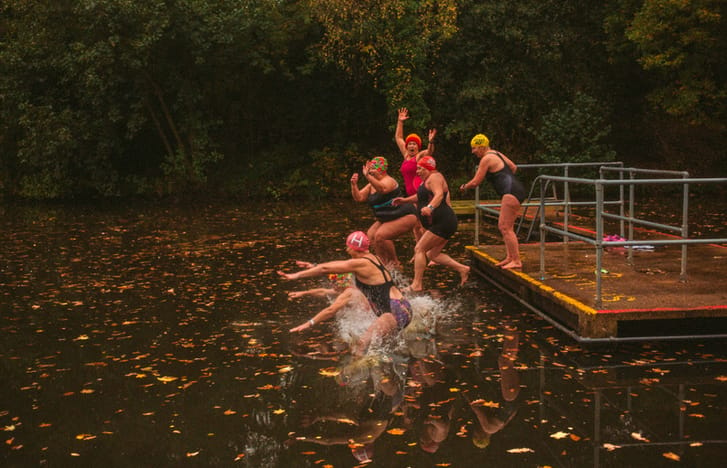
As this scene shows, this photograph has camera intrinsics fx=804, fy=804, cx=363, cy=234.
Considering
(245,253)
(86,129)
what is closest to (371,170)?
(245,253)

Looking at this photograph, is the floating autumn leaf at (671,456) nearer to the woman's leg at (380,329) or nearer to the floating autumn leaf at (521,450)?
the floating autumn leaf at (521,450)

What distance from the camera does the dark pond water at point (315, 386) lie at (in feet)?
19.3

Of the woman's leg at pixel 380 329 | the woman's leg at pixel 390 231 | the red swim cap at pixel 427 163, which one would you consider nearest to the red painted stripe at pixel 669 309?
the woman's leg at pixel 380 329

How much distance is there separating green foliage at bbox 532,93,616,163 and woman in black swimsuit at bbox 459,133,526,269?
51.2 ft

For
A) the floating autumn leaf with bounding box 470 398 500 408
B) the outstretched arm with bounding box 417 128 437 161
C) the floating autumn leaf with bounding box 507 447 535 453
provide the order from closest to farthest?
the floating autumn leaf with bounding box 507 447 535 453 → the floating autumn leaf with bounding box 470 398 500 408 → the outstretched arm with bounding box 417 128 437 161

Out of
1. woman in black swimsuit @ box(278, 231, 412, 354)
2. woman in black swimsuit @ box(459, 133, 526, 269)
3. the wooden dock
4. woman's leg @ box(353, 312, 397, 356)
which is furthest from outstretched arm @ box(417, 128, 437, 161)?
woman's leg @ box(353, 312, 397, 356)

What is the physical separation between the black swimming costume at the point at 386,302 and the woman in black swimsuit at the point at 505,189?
9.87 ft

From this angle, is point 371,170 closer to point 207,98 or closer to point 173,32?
point 173,32

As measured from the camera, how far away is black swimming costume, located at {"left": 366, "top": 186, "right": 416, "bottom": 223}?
1159cm

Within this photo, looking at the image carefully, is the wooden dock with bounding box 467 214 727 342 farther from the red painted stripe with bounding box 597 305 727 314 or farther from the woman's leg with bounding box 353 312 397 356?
the woman's leg with bounding box 353 312 397 356

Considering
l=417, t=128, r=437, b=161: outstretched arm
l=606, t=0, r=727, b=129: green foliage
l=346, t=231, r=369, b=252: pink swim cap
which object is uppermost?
l=606, t=0, r=727, b=129: green foliage

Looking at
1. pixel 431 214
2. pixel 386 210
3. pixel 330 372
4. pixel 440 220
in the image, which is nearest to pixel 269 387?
pixel 330 372

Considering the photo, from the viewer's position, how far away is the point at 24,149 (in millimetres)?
28469

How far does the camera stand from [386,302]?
27.9 ft
